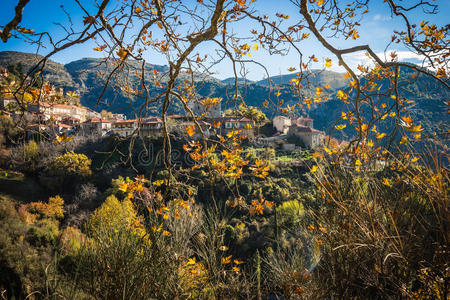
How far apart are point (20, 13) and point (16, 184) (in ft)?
94.3

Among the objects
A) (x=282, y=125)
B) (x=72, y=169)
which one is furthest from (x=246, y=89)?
(x=282, y=125)

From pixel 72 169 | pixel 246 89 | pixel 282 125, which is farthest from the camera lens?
pixel 282 125

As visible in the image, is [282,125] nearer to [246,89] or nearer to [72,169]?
[72,169]

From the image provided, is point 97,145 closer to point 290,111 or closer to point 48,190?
point 48,190

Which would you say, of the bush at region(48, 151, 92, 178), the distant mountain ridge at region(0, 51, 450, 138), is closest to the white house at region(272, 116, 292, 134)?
the distant mountain ridge at region(0, 51, 450, 138)

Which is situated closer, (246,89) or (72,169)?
(246,89)

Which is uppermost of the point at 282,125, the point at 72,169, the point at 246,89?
the point at 246,89

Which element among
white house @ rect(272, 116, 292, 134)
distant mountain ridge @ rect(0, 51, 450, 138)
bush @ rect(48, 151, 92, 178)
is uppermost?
A: distant mountain ridge @ rect(0, 51, 450, 138)

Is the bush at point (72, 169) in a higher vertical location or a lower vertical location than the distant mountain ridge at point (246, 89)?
lower

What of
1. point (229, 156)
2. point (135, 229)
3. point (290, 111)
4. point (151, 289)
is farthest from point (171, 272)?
point (290, 111)

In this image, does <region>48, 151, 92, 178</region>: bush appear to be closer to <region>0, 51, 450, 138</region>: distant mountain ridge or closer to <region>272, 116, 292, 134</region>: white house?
<region>0, 51, 450, 138</region>: distant mountain ridge

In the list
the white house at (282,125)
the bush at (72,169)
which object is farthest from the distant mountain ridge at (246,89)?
the bush at (72,169)

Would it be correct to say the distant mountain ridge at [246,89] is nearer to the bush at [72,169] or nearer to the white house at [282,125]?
the white house at [282,125]

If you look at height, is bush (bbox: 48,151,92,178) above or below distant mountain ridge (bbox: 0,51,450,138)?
below
